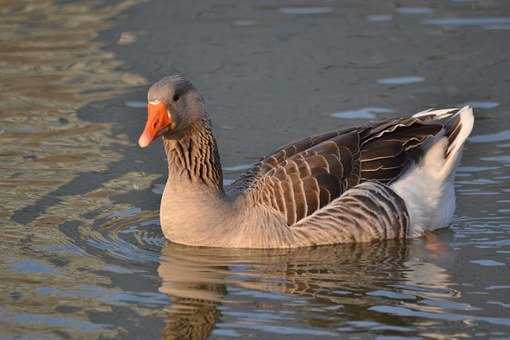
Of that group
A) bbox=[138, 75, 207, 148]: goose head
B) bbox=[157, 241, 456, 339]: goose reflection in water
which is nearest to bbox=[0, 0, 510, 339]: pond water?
bbox=[157, 241, 456, 339]: goose reflection in water

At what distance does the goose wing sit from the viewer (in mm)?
10625

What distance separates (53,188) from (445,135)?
376 cm

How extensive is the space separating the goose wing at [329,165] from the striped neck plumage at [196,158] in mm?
307

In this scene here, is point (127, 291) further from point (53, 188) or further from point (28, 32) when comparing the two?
point (28, 32)

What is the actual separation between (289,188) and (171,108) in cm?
118

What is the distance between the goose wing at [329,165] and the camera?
10.6 metres

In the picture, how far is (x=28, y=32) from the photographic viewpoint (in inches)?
759

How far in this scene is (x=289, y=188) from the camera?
10617 millimetres

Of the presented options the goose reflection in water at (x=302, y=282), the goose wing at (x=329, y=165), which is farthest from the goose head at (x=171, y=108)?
the goose reflection in water at (x=302, y=282)

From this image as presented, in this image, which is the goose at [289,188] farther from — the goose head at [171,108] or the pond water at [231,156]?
the pond water at [231,156]

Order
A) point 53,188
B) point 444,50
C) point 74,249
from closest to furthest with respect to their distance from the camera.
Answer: point 74,249
point 53,188
point 444,50

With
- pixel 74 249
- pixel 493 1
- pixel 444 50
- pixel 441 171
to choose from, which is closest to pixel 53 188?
pixel 74 249

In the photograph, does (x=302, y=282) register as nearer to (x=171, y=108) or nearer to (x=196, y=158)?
(x=196, y=158)

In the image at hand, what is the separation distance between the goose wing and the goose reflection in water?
439 millimetres
